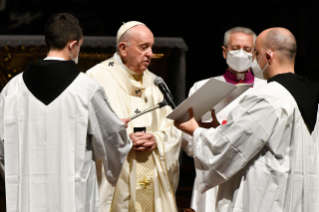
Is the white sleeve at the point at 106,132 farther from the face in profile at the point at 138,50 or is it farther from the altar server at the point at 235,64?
the altar server at the point at 235,64

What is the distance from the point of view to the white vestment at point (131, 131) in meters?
4.34

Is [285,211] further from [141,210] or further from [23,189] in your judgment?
[23,189]

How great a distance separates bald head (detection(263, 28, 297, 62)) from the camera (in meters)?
3.42

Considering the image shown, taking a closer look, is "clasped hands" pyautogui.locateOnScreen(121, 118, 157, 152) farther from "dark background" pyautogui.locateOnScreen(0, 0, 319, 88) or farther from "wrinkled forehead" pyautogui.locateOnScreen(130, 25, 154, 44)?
"dark background" pyautogui.locateOnScreen(0, 0, 319, 88)

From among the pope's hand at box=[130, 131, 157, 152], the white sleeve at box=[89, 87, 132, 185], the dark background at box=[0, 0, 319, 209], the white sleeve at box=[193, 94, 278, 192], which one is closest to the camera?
the white sleeve at box=[193, 94, 278, 192]

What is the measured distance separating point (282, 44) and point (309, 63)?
491 centimetres

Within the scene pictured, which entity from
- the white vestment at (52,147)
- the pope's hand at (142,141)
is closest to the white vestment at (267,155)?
the white vestment at (52,147)

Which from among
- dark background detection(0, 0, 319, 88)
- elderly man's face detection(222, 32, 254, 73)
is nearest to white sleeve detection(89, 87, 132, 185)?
elderly man's face detection(222, 32, 254, 73)

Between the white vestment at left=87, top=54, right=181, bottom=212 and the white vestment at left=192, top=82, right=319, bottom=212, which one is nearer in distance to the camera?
the white vestment at left=192, top=82, right=319, bottom=212

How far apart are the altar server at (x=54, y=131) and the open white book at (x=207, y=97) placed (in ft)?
1.85

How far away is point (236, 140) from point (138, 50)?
5.59ft

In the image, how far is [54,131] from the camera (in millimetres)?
3301

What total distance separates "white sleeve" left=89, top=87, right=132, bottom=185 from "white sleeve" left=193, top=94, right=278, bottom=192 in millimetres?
617

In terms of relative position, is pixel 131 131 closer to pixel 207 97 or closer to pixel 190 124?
pixel 190 124
